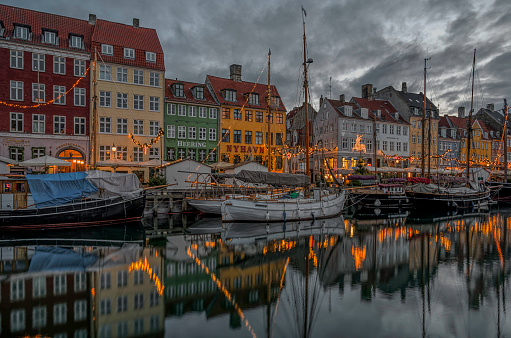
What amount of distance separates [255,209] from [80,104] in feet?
79.6

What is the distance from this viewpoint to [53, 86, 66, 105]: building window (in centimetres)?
3850

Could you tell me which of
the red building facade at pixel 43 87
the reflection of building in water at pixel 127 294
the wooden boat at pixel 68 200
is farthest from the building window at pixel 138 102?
the reflection of building in water at pixel 127 294

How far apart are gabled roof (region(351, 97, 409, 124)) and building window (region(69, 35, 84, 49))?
4269 cm

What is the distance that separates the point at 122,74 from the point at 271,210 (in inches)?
986

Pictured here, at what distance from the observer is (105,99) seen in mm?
40469

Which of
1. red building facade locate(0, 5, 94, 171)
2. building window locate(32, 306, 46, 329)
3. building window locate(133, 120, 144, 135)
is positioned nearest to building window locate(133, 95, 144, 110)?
building window locate(133, 120, 144, 135)

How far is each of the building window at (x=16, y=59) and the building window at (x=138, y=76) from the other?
10718mm

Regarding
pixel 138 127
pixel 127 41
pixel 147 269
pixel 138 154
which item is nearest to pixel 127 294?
pixel 147 269

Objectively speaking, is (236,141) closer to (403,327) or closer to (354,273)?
(354,273)

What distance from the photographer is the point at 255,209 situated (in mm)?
26703

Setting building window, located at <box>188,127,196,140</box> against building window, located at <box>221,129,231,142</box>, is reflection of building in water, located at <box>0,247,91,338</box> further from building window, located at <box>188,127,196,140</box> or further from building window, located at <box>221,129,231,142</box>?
building window, located at <box>221,129,231,142</box>

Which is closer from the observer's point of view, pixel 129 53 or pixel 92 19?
pixel 129 53

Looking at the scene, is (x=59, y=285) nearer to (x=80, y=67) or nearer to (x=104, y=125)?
(x=104, y=125)

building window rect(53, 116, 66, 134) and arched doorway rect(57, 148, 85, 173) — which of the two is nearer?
arched doorway rect(57, 148, 85, 173)
